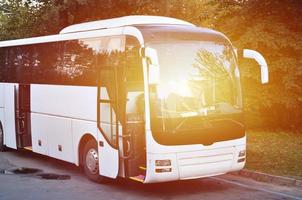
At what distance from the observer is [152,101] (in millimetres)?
10039

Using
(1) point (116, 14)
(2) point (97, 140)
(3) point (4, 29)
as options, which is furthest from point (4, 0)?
(2) point (97, 140)

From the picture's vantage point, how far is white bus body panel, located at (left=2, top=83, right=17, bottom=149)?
15625mm

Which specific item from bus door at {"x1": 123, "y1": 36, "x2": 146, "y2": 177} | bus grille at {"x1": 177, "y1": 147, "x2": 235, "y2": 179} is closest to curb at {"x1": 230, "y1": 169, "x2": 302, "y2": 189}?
bus grille at {"x1": 177, "y1": 147, "x2": 235, "y2": 179}

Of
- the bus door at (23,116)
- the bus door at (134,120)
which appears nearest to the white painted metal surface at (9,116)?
the bus door at (23,116)

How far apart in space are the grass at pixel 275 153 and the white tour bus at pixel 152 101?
1.92 m

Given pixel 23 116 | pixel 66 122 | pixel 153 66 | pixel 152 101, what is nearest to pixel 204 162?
pixel 152 101

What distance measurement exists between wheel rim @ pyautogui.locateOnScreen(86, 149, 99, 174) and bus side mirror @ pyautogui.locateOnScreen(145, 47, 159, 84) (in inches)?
110

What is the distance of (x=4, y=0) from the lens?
3319cm

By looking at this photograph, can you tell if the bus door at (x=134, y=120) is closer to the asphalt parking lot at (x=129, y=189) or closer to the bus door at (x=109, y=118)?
the bus door at (x=109, y=118)

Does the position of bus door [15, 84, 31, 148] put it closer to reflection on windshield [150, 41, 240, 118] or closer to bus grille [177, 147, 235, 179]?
reflection on windshield [150, 41, 240, 118]

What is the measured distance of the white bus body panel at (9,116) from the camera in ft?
51.3

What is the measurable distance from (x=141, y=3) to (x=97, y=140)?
16718mm

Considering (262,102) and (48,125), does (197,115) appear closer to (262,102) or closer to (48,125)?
Answer: (48,125)

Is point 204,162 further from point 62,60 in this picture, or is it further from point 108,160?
point 62,60
